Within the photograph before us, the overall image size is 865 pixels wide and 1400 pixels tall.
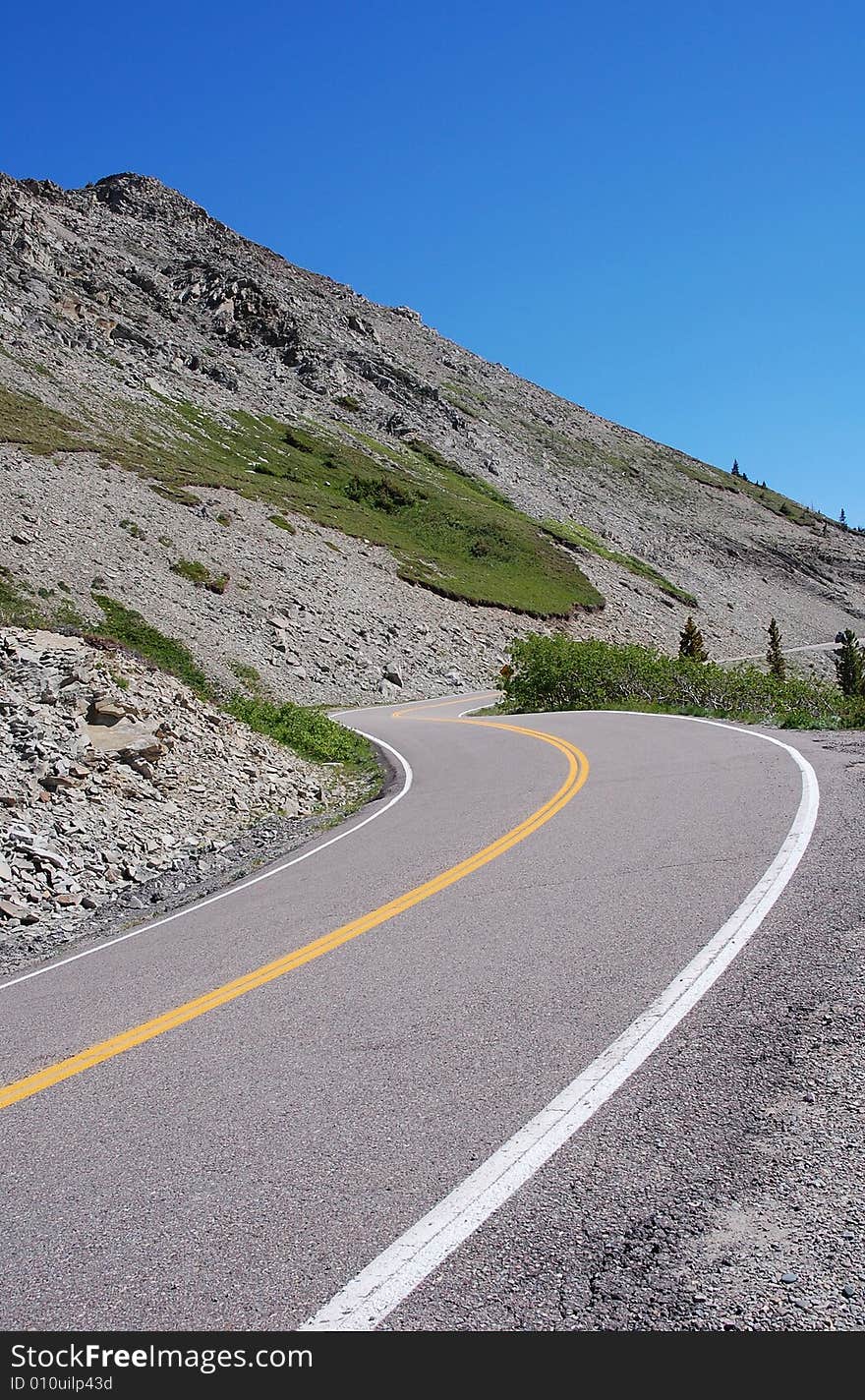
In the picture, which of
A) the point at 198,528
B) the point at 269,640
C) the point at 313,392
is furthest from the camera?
the point at 313,392

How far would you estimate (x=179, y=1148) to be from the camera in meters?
3.69

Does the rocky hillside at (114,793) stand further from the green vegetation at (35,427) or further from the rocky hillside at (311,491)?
the green vegetation at (35,427)

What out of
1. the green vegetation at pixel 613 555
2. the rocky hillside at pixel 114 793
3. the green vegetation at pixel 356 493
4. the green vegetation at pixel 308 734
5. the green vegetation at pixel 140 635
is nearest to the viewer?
the rocky hillside at pixel 114 793

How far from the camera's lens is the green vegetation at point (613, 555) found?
82.3m

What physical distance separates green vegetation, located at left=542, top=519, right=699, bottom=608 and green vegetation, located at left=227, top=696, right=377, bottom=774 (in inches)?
2514

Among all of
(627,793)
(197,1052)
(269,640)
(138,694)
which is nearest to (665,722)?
(627,793)

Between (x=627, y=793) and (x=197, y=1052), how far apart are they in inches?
305

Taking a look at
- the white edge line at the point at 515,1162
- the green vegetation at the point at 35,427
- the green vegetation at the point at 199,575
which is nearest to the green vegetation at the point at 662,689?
the white edge line at the point at 515,1162

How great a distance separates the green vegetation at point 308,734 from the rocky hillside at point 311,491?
5145 mm

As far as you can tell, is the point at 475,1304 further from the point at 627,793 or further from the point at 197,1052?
the point at 627,793

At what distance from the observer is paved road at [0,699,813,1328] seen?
2.90 m

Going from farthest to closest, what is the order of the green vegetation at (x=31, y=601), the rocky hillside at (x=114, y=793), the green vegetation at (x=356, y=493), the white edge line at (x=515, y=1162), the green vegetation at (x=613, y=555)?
1. the green vegetation at (x=613, y=555)
2. the green vegetation at (x=356, y=493)
3. the green vegetation at (x=31, y=601)
4. the rocky hillside at (x=114, y=793)
5. the white edge line at (x=515, y=1162)

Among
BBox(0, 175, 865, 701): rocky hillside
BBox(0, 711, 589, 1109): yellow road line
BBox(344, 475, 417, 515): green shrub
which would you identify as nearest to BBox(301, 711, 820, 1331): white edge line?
BBox(0, 711, 589, 1109): yellow road line

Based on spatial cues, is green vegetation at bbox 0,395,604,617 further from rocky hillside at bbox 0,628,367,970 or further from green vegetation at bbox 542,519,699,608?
rocky hillside at bbox 0,628,367,970
